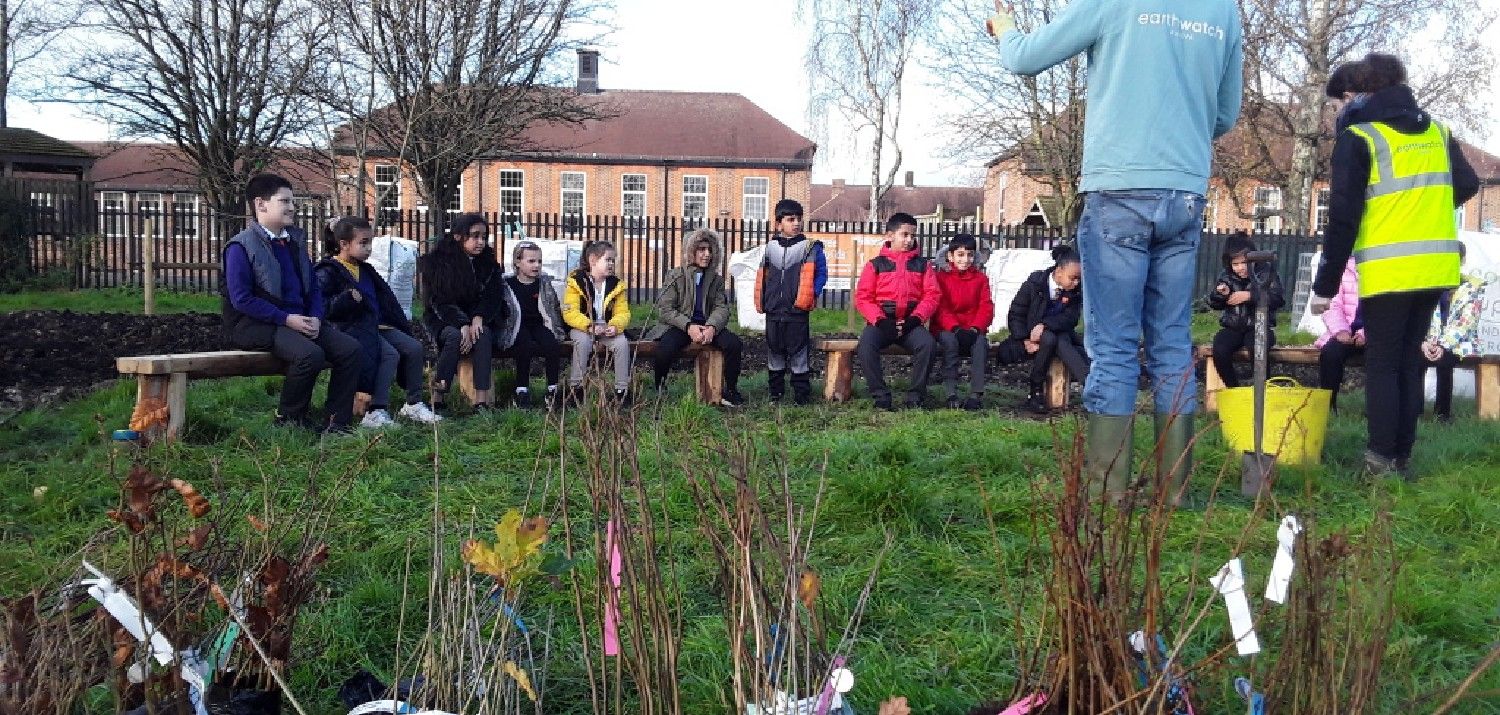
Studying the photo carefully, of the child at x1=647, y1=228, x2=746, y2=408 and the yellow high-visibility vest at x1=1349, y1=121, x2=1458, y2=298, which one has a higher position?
the yellow high-visibility vest at x1=1349, y1=121, x2=1458, y2=298

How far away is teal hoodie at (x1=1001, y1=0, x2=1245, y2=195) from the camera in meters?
4.01

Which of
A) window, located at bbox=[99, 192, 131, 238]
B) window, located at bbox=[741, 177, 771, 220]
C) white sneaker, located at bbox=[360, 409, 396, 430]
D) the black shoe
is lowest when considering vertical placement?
the black shoe

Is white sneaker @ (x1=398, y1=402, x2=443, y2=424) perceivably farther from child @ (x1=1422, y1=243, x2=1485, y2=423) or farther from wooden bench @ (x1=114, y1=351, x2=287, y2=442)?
child @ (x1=1422, y1=243, x2=1485, y2=423)

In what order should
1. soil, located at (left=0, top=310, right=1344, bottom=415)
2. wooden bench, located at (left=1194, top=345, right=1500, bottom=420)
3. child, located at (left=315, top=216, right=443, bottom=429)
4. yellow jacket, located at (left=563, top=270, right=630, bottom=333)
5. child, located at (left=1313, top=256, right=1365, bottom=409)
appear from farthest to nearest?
soil, located at (left=0, top=310, right=1344, bottom=415) < yellow jacket, located at (left=563, top=270, right=630, bottom=333) < wooden bench, located at (left=1194, top=345, right=1500, bottom=420) < child, located at (left=1313, top=256, right=1365, bottom=409) < child, located at (left=315, top=216, right=443, bottom=429)

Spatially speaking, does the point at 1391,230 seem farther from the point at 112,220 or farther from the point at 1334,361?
the point at 112,220

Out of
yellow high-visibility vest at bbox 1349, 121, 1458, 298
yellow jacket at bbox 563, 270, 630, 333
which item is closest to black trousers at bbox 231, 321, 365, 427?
yellow jacket at bbox 563, 270, 630, 333

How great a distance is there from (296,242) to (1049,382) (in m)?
4.93

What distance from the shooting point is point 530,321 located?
25.4 feet

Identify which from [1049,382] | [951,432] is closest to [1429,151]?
[951,432]

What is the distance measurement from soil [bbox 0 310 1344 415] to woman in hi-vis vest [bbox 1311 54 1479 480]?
351cm

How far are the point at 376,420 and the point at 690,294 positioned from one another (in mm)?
2474

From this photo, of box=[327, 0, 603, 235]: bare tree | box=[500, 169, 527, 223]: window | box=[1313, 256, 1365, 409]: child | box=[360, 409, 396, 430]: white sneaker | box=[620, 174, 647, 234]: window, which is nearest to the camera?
box=[360, 409, 396, 430]: white sneaker

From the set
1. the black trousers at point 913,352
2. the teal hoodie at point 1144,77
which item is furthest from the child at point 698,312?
the teal hoodie at point 1144,77

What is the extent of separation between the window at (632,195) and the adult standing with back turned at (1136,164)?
1556 inches
